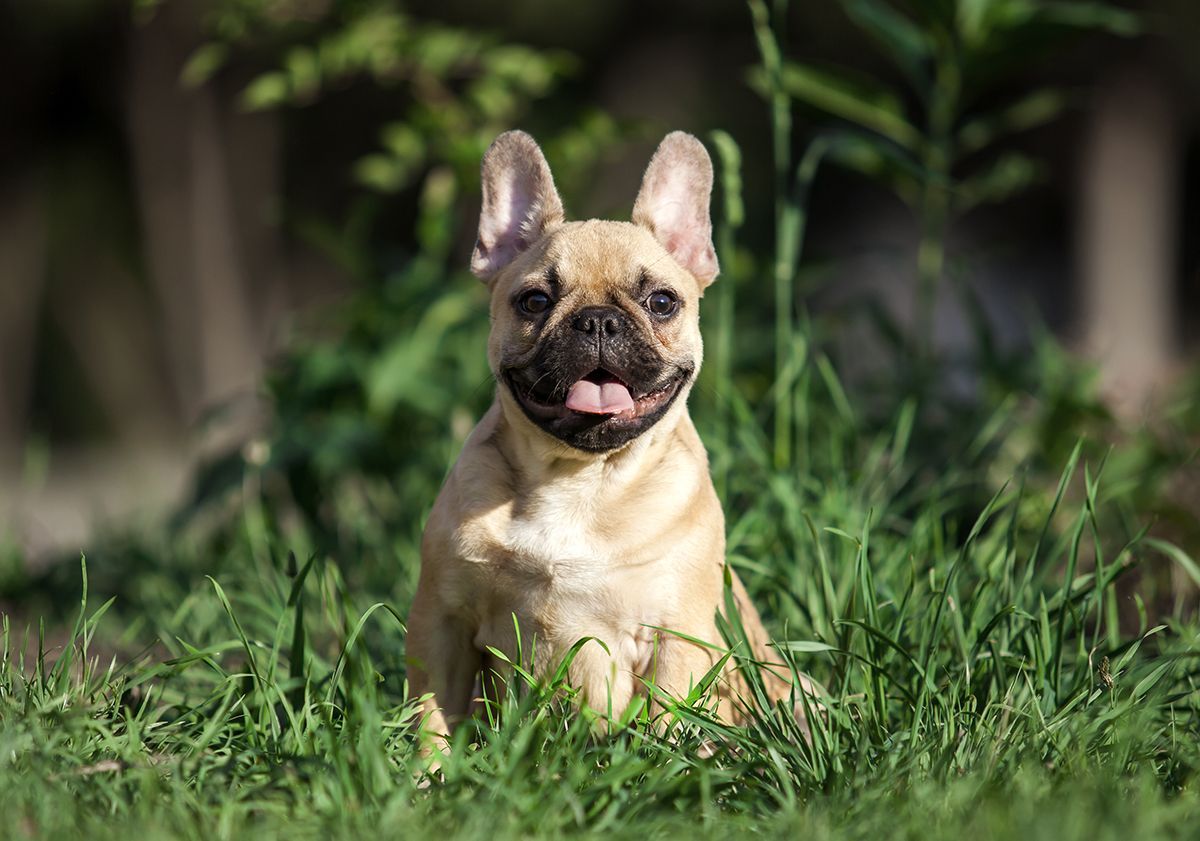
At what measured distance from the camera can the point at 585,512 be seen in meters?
3.39

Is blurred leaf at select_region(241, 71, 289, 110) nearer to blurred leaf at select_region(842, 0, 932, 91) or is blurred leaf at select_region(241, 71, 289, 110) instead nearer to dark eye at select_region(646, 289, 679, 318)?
blurred leaf at select_region(842, 0, 932, 91)

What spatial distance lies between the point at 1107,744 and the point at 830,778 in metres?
0.69

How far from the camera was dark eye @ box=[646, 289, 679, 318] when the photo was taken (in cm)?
358

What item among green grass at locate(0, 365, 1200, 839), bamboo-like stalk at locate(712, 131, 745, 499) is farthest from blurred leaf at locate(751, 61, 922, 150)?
green grass at locate(0, 365, 1200, 839)

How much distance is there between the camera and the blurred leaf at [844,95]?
507 cm

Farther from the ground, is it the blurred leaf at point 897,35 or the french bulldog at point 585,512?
the blurred leaf at point 897,35

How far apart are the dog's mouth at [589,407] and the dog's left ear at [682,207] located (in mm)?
611

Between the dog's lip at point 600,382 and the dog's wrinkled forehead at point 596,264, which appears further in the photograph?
the dog's wrinkled forehead at point 596,264

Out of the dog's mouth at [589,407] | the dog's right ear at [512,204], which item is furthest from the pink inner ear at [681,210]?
the dog's mouth at [589,407]

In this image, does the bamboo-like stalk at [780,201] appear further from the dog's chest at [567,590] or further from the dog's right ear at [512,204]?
the dog's chest at [567,590]

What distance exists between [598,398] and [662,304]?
43cm

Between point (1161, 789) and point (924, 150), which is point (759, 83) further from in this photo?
point (1161, 789)

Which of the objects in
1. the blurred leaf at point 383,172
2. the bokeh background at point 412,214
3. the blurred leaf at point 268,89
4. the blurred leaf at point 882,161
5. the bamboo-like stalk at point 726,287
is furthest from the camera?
the blurred leaf at point 383,172

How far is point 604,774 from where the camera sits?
2.83 meters
